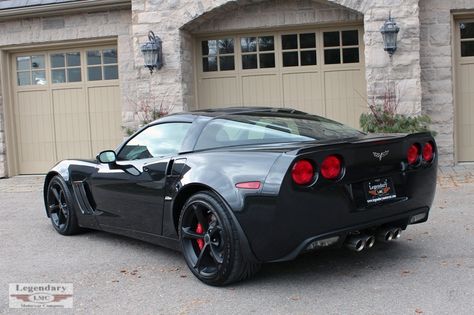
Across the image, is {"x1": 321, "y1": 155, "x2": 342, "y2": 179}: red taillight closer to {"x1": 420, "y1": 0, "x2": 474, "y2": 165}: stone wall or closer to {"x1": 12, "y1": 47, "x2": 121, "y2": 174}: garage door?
{"x1": 420, "y1": 0, "x2": 474, "y2": 165}: stone wall

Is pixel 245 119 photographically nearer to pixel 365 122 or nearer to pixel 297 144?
pixel 297 144

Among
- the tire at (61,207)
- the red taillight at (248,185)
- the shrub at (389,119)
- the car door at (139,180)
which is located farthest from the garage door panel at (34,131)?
the red taillight at (248,185)

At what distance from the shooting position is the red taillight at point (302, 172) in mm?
3900

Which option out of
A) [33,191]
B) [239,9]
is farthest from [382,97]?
[33,191]

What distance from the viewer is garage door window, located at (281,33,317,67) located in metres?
10.9

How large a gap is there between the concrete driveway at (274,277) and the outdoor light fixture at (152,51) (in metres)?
4.81

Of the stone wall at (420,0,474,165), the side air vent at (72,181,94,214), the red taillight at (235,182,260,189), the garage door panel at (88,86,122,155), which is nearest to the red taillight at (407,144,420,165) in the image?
the red taillight at (235,182,260,189)

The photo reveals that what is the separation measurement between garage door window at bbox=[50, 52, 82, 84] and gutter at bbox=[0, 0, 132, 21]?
92cm

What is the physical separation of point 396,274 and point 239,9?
24.2 feet

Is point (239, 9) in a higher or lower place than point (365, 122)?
higher

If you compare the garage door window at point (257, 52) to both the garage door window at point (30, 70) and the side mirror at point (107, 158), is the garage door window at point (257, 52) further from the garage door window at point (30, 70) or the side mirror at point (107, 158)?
the side mirror at point (107, 158)

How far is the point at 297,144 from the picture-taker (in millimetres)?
4316

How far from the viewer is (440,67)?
10.1 metres

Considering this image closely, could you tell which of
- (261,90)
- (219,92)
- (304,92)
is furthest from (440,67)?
(219,92)
